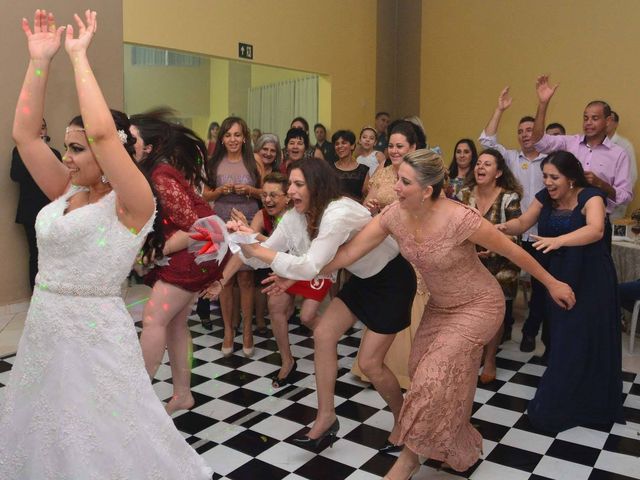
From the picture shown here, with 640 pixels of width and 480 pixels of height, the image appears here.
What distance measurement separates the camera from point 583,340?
10.7 feet

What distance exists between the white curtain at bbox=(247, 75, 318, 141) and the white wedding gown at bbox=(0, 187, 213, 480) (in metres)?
7.57

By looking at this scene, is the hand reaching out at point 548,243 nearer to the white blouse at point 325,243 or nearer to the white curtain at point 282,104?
the white blouse at point 325,243

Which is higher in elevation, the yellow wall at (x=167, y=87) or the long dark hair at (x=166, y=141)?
the yellow wall at (x=167, y=87)

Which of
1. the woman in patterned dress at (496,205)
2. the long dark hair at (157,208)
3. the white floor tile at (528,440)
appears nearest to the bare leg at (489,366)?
the woman in patterned dress at (496,205)

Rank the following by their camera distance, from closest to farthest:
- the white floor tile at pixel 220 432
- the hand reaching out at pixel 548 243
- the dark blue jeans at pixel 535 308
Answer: the hand reaching out at pixel 548 243 < the white floor tile at pixel 220 432 < the dark blue jeans at pixel 535 308

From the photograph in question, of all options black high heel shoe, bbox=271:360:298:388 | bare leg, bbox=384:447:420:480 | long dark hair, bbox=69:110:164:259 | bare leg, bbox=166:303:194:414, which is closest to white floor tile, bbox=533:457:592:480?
bare leg, bbox=384:447:420:480

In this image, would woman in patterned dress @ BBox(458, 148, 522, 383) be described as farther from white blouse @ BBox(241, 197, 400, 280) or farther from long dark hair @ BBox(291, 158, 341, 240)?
long dark hair @ BBox(291, 158, 341, 240)

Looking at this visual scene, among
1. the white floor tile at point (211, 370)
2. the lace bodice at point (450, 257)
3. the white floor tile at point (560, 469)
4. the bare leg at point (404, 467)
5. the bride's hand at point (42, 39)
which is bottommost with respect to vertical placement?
the white floor tile at point (560, 469)

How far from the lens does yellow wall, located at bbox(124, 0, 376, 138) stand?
623cm

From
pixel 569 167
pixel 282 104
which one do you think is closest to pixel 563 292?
pixel 569 167

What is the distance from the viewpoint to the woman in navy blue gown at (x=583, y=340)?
326 centimetres

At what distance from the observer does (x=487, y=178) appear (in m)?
4.09

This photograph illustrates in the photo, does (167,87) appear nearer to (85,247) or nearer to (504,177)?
(504,177)

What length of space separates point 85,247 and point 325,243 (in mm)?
1122
